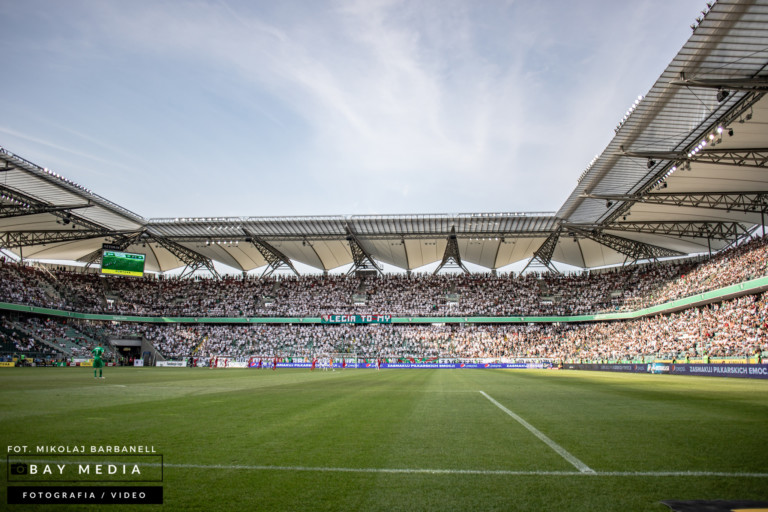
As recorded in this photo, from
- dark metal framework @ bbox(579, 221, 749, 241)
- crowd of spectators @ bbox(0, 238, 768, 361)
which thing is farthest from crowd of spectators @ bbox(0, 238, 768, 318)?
dark metal framework @ bbox(579, 221, 749, 241)

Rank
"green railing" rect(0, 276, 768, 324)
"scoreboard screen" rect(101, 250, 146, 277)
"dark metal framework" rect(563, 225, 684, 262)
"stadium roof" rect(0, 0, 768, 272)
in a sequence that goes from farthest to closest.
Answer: "dark metal framework" rect(563, 225, 684, 262) < "scoreboard screen" rect(101, 250, 146, 277) < "green railing" rect(0, 276, 768, 324) < "stadium roof" rect(0, 0, 768, 272)

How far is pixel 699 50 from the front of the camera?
66.0 ft

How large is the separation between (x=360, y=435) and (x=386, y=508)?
11.2 ft

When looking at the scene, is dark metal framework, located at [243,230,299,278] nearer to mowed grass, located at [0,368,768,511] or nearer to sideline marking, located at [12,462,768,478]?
mowed grass, located at [0,368,768,511]

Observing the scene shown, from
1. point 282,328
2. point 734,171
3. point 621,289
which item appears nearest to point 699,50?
point 734,171

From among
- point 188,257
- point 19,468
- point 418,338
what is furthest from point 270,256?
point 19,468

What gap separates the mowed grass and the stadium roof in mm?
16870

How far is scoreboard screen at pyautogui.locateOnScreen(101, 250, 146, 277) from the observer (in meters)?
49.7

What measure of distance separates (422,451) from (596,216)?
45680 millimetres

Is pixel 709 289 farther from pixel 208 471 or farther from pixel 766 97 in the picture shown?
pixel 208 471

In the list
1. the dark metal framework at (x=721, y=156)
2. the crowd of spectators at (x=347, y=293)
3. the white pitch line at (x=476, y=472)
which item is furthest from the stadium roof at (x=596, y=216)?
the white pitch line at (x=476, y=472)

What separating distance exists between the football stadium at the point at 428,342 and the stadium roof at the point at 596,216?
0.24 meters

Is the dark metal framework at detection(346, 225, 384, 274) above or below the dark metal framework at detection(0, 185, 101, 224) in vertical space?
below

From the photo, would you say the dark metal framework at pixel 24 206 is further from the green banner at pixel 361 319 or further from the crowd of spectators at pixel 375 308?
the green banner at pixel 361 319
